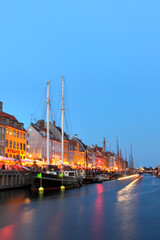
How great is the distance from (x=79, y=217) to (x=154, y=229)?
7.76m

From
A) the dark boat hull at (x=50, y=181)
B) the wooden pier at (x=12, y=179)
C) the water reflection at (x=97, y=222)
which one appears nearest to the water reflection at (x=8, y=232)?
the water reflection at (x=97, y=222)

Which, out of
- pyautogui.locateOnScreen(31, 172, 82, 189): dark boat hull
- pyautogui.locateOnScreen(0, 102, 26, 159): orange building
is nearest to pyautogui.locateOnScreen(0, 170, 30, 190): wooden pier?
pyautogui.locateOnScreen(31, 172, 82, 189): dark boat hull

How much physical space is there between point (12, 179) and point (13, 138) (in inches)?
1010

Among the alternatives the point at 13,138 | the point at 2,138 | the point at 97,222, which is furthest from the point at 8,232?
the point at 13,138

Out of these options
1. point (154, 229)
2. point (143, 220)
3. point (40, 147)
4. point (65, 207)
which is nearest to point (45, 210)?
point (65, 207)

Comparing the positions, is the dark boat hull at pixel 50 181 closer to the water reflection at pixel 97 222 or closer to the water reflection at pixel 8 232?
the water reflection at pixel 97 222

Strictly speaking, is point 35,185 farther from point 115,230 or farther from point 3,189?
point 115,230

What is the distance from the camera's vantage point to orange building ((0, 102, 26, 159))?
81.8 m

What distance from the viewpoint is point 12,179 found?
60.8 meters

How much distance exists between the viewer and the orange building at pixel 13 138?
81750 millimetres

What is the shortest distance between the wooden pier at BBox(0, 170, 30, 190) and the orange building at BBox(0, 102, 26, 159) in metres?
17.2

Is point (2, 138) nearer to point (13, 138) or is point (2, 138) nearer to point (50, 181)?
point (13, 138)

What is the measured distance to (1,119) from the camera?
265ft

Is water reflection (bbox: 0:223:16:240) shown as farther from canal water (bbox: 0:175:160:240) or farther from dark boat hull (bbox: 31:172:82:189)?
dark boat hull (bbox: 31:172:82:189)
